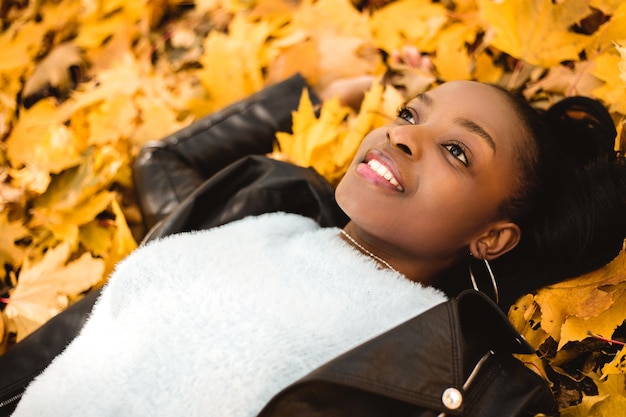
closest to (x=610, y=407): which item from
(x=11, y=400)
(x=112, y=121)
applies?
(x=11, y=400)

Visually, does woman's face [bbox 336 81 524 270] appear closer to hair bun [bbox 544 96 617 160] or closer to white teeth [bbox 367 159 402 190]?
white teeth [bbox 367 159 402 190]

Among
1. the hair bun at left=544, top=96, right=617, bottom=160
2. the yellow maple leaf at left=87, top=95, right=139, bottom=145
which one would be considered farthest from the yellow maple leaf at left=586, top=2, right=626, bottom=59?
the yellow maple leaf at left=87, top=95, right=139, bottom=145

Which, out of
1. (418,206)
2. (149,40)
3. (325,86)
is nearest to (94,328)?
(418,206)

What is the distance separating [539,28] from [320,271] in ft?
2.79

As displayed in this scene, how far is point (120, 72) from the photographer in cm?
193

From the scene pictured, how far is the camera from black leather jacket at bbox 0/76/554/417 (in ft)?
4.14

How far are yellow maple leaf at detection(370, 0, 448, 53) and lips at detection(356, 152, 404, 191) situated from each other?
0.76 metres

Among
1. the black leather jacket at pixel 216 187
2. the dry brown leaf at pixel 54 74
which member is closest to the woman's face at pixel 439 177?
the black leather jacket at pixel 216 187

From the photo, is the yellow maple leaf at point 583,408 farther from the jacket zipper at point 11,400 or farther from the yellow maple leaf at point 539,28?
the jacket zipper at point 11,400

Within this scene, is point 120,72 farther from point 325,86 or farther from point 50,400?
point 50,400

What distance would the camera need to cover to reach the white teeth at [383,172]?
3.71 feet

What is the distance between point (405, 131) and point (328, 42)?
0.86 meters

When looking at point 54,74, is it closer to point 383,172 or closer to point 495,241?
point 383,172

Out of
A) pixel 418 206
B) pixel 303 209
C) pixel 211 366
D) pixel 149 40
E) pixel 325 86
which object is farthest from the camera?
pixel 149 40
